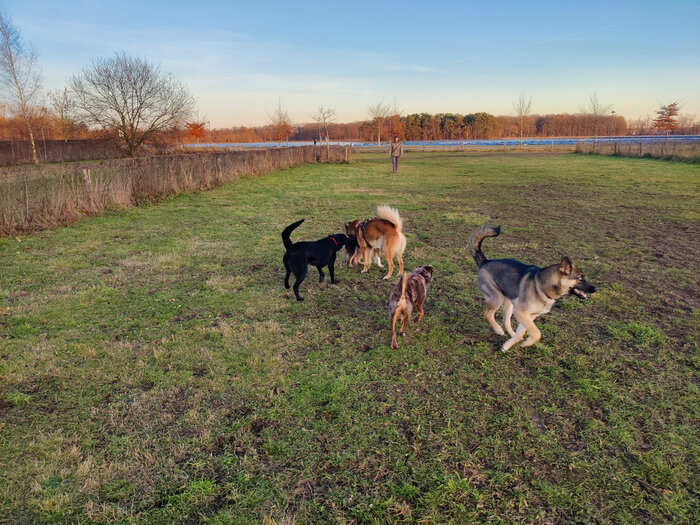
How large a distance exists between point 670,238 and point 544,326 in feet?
19.4

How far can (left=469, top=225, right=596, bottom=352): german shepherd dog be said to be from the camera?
3.63 metres

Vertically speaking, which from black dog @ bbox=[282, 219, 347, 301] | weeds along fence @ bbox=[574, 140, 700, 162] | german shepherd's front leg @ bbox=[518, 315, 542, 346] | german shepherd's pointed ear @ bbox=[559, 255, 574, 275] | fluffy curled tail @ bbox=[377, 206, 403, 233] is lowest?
german shepherd's front leg @ bbox=[518, 315, 542, 346]

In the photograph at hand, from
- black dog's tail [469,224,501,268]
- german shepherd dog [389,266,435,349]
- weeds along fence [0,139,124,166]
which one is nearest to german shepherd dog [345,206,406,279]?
german shepherd dog [389,266,435,349]

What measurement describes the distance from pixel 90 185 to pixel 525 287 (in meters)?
11.7

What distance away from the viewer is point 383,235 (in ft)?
19.7

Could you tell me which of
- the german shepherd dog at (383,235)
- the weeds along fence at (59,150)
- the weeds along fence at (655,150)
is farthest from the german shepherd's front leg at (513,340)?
the weeds along fence at (59,150)

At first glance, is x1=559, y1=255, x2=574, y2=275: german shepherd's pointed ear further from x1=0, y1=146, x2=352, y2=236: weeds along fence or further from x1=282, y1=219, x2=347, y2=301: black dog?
x1=0, y1=146, x2=352, y2=236: weeds along fence

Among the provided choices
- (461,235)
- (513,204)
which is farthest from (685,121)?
(461,235)

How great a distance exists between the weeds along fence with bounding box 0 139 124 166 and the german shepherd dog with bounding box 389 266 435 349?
31315 millimetres

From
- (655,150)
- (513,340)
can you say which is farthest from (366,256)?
(655,150)

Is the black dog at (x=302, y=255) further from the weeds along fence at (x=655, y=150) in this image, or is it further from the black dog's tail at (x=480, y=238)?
the weeds along fence at (x=655, y=150)

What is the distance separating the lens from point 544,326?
14.6 feet

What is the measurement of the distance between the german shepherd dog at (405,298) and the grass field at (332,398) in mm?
273

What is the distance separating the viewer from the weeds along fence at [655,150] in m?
24.4
